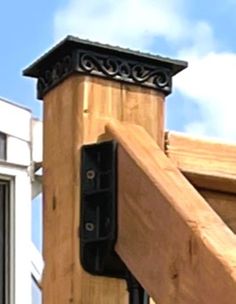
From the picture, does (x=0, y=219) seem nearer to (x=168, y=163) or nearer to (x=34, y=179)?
(x=34, y=179)

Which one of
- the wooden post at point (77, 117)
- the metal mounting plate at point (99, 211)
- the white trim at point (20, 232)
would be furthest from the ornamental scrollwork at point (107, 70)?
the white trim at point (20, 232)

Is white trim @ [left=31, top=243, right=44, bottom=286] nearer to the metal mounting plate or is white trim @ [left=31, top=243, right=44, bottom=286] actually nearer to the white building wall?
the white building wall

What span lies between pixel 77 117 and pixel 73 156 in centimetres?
5

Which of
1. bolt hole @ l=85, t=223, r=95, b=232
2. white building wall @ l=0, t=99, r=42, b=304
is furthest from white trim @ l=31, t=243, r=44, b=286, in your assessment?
bolt hole @ l=85, t=223, r=95, b=232

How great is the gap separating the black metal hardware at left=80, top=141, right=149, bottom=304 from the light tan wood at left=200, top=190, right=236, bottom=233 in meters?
0.13

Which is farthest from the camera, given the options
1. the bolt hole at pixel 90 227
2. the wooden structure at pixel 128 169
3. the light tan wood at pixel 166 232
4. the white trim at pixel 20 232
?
the white trim at pixel 20 232

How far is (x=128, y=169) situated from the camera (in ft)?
4.61

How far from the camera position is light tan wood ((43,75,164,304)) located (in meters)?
1.43

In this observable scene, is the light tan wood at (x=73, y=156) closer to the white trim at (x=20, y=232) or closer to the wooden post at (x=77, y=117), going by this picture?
the wooden post at (x=77, y=117)

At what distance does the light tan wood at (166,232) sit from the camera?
47.8 inches

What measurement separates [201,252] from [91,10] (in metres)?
3.90

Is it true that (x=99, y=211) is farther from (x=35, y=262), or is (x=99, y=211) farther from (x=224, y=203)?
(x=35, y=262)

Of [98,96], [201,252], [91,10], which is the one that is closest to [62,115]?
[98,96]

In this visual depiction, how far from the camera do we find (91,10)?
506 centimetres
